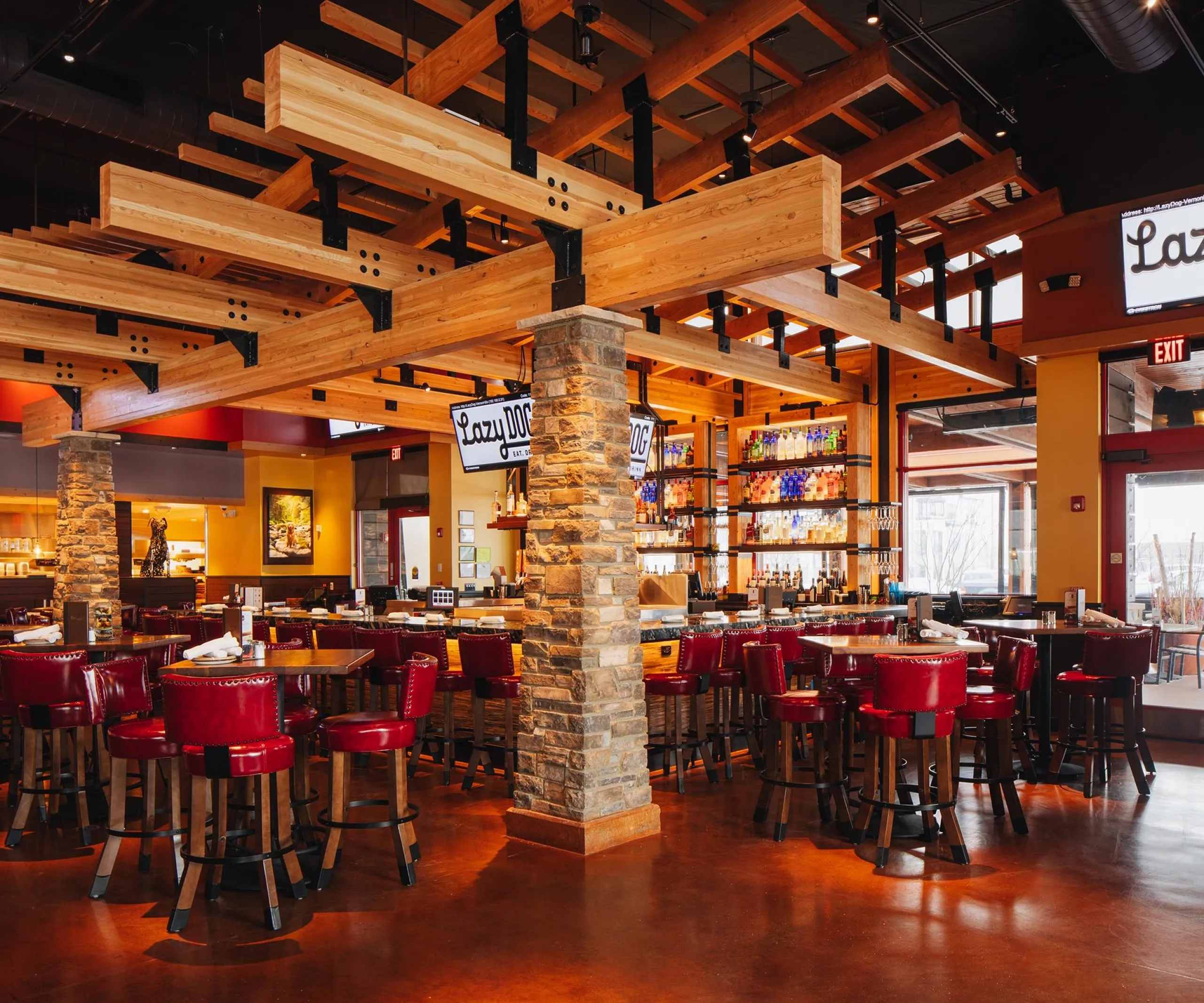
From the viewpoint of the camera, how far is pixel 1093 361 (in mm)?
8781

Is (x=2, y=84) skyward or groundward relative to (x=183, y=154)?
skyward

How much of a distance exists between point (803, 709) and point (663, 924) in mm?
1652

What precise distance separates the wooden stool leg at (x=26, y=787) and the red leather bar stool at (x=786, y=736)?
4.07 m

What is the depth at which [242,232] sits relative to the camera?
5.57 m

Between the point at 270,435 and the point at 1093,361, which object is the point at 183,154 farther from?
the point at 270,435

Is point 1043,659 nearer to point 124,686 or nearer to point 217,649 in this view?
point 217,649

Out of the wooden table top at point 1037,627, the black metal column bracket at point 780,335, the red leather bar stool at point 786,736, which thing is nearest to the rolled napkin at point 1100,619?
the wooden table top at point 1037,627

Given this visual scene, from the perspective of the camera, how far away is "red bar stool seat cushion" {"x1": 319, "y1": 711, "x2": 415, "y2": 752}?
444 cm

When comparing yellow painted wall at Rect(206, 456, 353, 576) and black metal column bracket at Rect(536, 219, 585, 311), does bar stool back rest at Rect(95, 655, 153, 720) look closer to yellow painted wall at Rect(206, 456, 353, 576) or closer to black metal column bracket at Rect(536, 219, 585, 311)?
black metal column bracket at Rect(536, 219, 585, 311)

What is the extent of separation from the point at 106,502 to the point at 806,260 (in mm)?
8400

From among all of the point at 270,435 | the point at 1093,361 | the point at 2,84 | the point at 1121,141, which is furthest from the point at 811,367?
the point at 270,435

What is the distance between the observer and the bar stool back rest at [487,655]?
6.25 metres

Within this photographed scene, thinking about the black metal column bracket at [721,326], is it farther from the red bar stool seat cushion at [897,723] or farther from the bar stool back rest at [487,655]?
the red bar stool seat cushion at [897,723]

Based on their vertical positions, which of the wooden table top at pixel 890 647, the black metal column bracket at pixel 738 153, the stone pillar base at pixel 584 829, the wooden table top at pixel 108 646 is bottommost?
the stone pillar base at pixel 584 829
